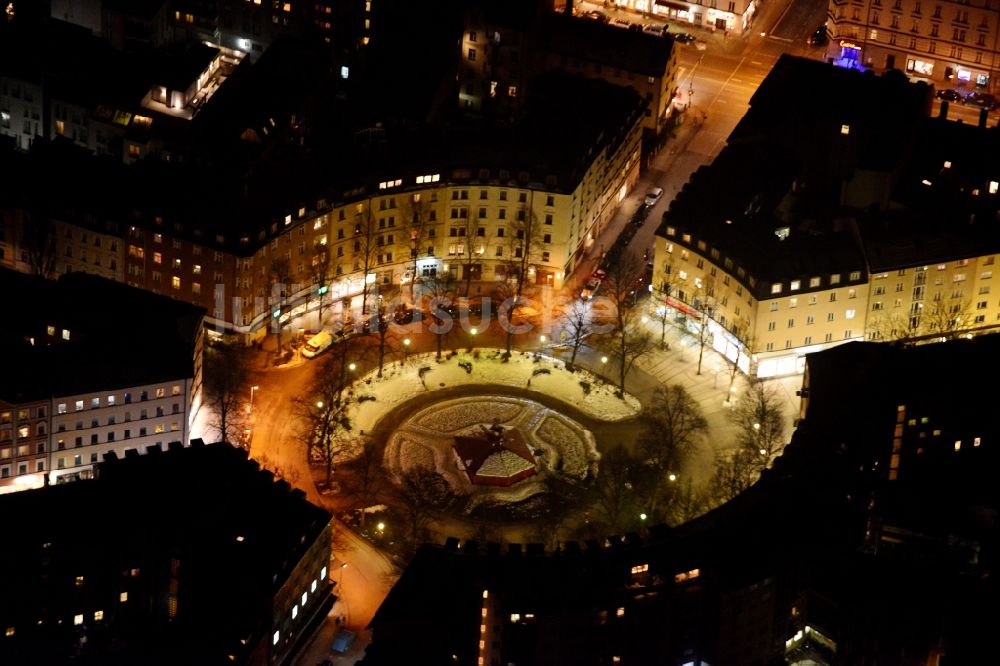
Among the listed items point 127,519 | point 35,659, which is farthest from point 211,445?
point 35,659

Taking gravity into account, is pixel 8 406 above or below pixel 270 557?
above

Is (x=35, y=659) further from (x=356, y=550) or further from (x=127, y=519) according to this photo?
(x=356, y=550)

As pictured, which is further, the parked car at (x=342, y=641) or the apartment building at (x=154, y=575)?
the parked car at (x=342, y=641)

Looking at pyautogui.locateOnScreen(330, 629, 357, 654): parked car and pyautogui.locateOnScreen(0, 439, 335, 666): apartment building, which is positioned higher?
pyautogui.locateOnScreen(0, 439, 335, 666): apartment building

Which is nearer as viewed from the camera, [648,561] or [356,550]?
[648,561]

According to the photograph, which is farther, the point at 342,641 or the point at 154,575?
the point at 342,641

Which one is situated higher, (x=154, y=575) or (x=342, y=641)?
(x=154, y=575)

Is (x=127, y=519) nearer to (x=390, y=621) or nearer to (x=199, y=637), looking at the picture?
(x=199, y=637)

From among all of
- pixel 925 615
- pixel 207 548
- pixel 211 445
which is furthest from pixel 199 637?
pixel 925 615

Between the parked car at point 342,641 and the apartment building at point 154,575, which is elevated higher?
the apartment building at point 154,575

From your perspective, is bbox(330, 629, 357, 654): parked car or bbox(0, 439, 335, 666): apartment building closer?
bbox(0, 439, 335, 666): apartment building
